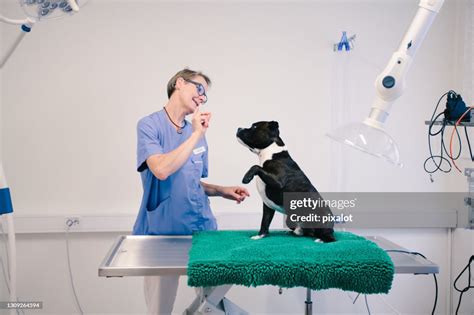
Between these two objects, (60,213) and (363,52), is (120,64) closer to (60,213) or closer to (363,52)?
(60,213)

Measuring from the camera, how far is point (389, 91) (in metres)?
0.94

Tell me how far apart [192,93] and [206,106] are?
0.83 metres

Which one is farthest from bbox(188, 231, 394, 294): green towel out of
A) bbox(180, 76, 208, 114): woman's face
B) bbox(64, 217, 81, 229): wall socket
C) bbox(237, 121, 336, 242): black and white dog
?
bbox(64, 217, 81, 229): wall socket

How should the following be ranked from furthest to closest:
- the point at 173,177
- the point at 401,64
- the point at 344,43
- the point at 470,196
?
the point at 344,43
the point at 470,196
the point at 173,177
the point at 401,64

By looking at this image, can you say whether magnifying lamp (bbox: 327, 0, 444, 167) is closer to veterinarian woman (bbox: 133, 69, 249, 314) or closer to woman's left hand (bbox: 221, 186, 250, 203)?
veterinarian woman (bbox: 133, 69, 249, 314)

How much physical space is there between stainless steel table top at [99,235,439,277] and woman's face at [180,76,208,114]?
555 mm

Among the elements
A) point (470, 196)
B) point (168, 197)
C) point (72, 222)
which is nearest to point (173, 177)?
point (168, 197)

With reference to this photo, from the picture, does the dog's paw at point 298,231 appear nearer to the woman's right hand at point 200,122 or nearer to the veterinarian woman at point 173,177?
the veterinarian woman at point 173,177

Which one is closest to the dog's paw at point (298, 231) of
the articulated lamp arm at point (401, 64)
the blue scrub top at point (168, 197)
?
the blue scrub top at point (168, 197)

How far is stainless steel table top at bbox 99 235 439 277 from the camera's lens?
1.40 metres

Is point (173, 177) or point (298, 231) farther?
point (173, 177)

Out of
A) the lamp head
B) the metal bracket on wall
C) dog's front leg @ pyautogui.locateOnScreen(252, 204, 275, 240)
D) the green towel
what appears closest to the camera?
the lamp head

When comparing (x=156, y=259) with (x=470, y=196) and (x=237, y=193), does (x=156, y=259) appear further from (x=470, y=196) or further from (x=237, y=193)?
(x=470, y=196)

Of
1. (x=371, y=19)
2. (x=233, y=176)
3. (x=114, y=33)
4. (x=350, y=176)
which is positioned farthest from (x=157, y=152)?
(x=371, y=19)
